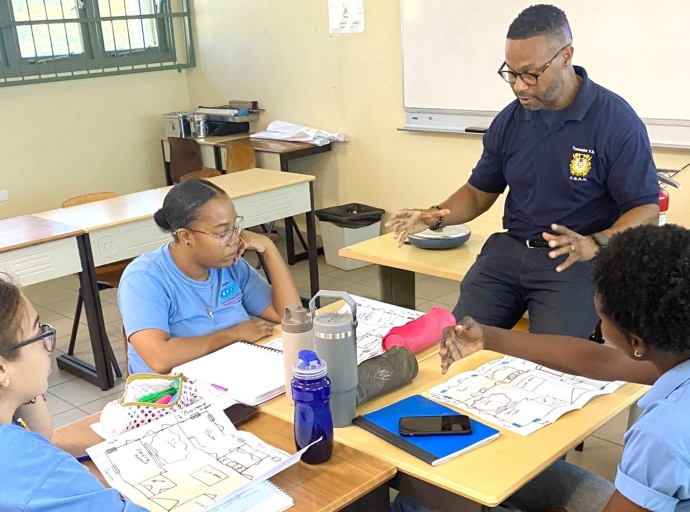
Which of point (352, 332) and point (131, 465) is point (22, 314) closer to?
point (131, 465)

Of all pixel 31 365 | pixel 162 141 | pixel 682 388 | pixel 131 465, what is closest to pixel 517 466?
pixel 682 388

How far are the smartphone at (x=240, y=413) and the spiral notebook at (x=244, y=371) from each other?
25 millimetres

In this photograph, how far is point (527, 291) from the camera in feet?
7.74

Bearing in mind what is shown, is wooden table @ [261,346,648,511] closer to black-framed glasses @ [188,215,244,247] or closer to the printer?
black-framed glasses @ [188,215,244,247]

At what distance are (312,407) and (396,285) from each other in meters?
1.68

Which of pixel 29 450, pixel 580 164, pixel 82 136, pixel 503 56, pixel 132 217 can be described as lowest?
pixel 132 217

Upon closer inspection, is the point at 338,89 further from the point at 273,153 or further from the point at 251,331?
the point at 251,331

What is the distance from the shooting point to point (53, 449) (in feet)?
3.58

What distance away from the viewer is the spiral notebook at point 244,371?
1.65 meters

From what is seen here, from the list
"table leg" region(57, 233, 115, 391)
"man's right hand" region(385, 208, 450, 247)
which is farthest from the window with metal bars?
"man's right hand" region(385, 208, 450, 247)

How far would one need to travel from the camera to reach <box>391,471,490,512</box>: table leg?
1273 mm


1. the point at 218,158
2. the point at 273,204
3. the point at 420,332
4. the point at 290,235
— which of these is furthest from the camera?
the point at 218,158

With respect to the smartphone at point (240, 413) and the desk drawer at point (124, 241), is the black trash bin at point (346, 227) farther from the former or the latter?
the smartphone at point (240, 413)

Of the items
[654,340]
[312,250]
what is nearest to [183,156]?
[312,250]
